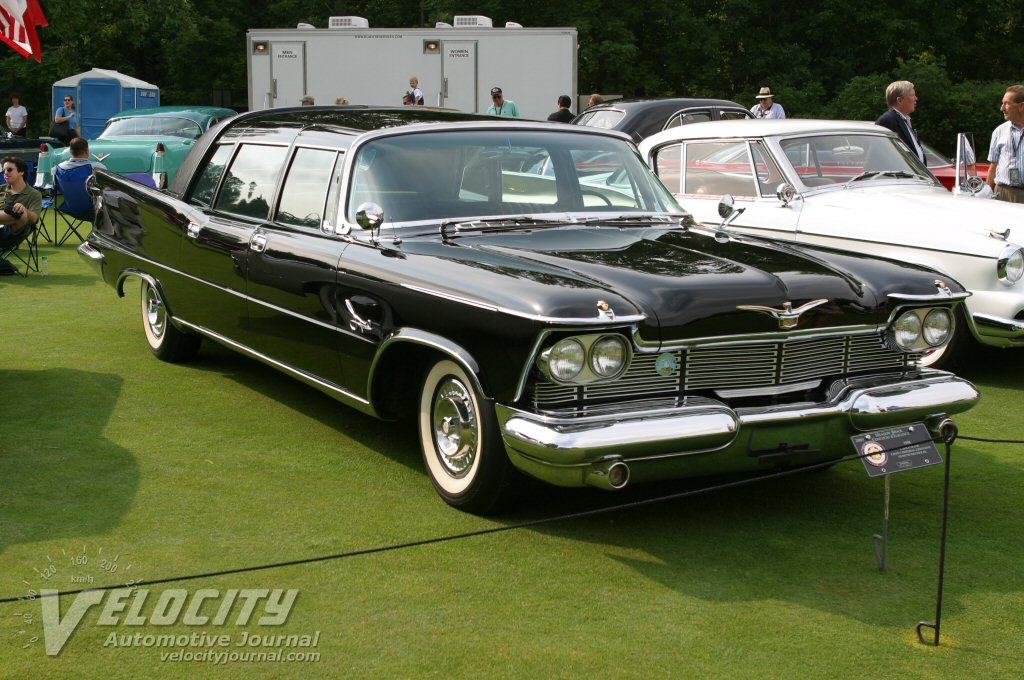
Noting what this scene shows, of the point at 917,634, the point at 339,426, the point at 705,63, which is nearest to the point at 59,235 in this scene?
the point at 339,426

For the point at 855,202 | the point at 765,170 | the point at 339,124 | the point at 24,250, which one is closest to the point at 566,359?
the point at 339,124

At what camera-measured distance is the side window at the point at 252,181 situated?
6430 millimetres

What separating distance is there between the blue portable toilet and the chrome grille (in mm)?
30406

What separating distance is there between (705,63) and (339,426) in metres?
37.8

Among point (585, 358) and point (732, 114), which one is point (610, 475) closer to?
point (585, 358)

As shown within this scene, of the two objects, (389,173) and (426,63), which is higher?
(426,63)

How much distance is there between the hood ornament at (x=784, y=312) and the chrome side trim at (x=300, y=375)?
1.83 meters

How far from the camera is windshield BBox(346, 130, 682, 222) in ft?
18.6

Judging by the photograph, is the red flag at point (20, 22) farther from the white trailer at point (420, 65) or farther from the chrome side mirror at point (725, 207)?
the white trailer at point (420, 65)

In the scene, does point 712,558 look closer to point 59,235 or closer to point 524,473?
point 524,473

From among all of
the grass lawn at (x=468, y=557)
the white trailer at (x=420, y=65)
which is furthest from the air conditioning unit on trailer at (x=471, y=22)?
the grass lawn at (x=468, y=557)

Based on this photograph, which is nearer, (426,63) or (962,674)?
(962,674)

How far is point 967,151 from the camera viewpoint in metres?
9.02

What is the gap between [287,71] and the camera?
72.8 ft
